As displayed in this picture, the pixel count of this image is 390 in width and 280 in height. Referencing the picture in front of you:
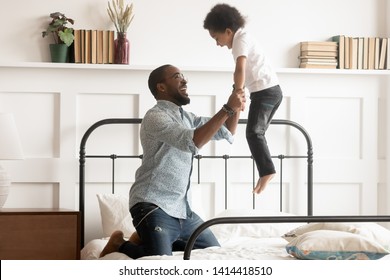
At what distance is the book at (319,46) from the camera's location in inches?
197

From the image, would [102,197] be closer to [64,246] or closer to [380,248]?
[64,246]

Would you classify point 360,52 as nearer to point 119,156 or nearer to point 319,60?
point 319,60

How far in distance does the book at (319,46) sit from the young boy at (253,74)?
101 centimetres

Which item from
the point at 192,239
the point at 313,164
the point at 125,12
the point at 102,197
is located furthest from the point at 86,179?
the point at 192,239

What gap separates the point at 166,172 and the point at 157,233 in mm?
320

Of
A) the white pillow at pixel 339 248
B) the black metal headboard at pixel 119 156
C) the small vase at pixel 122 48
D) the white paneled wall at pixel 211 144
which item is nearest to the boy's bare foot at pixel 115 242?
the white pillow at pixel 339 248

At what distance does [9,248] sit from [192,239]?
1861 mm

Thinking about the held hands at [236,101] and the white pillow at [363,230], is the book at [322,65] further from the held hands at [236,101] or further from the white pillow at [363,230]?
the held hands at [236,101]

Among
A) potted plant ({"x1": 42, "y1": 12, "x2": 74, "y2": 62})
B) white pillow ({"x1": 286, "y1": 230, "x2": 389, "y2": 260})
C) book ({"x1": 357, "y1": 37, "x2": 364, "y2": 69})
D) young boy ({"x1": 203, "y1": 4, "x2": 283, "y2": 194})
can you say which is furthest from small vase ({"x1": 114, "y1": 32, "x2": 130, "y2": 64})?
white pillow ({"x1": 286, "y1": 230, "x2": 389, "y2": 260})

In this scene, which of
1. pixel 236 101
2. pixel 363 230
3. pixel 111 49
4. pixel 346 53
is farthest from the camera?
pixel 346 53

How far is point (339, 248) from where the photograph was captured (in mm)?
3072

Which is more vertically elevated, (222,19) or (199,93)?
(222,19)

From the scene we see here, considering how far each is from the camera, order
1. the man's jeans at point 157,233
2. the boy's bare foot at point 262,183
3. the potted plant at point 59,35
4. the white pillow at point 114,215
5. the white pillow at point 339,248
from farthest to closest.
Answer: the potted plant at point 59,35 → the white pillow at point 114,215 → the boy's bare foot at point 262,183 → the man's jeans at point 157,233 → the white pillow at point 339,248

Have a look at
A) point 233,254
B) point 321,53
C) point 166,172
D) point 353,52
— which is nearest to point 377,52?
point 353,52
